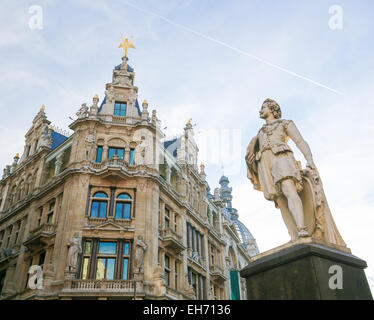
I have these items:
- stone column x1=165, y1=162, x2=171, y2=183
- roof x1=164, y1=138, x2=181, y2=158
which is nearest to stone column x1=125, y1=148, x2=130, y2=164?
stone column x1=165, y1=162, x2=171, y2=183

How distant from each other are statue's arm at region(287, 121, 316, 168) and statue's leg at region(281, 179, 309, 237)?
1.98 ft

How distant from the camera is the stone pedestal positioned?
475 cm

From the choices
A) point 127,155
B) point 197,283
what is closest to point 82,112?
point 127,155

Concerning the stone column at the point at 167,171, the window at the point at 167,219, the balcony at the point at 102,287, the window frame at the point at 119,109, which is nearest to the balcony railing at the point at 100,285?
the balcony at the point at 102,287

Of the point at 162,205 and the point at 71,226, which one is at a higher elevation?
the point at 162,205

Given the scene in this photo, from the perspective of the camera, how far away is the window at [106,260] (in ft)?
78.2

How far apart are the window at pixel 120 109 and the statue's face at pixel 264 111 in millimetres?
25966

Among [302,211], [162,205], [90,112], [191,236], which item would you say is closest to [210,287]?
[191,236]

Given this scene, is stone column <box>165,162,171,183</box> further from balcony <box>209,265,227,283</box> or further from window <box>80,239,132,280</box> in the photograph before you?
balcony <box>209,265,227,283</box>

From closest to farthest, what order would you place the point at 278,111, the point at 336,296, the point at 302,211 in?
the point at 336,296 → the point at 302,211 → the point at 278,111

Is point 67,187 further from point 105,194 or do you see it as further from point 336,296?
point 336,296

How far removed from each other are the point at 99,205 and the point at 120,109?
10.0 metres

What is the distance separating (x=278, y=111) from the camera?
728cm
